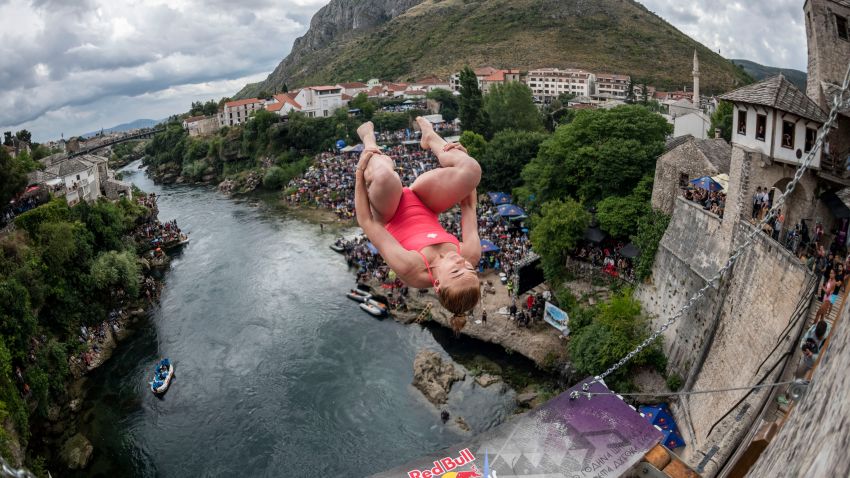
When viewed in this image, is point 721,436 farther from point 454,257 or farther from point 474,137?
point 474,137

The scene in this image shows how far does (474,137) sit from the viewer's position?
1400 inches

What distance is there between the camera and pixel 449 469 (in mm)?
9938

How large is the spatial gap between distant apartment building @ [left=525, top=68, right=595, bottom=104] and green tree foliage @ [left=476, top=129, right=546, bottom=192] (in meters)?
27.0

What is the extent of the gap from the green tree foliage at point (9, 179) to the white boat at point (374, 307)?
14741 mm

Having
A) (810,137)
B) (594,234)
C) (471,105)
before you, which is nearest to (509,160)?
(471,105)

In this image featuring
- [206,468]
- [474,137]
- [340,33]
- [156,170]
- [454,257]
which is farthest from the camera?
[340,33]

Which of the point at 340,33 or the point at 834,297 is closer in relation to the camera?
the point at 834,297

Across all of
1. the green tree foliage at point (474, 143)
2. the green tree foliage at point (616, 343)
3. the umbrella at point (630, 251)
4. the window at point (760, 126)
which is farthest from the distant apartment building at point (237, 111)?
the window at point (760, 126)

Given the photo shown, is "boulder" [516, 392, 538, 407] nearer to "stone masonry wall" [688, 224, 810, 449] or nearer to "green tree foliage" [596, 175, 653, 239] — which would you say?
"stone masonry wall" [688, 224, 810, 449]

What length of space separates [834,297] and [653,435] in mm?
3862

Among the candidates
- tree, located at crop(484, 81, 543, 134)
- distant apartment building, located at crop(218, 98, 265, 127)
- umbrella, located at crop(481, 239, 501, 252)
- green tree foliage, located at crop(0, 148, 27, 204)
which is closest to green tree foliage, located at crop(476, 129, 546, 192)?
umbrella, located at crop(481, 239, 501, 252)

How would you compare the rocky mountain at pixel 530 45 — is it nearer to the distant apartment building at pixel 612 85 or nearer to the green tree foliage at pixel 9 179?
the distant apartment building at pixel 612 85

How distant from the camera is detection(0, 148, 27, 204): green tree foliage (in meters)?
21.8

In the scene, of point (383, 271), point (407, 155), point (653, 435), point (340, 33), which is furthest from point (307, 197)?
point (340, 33)
